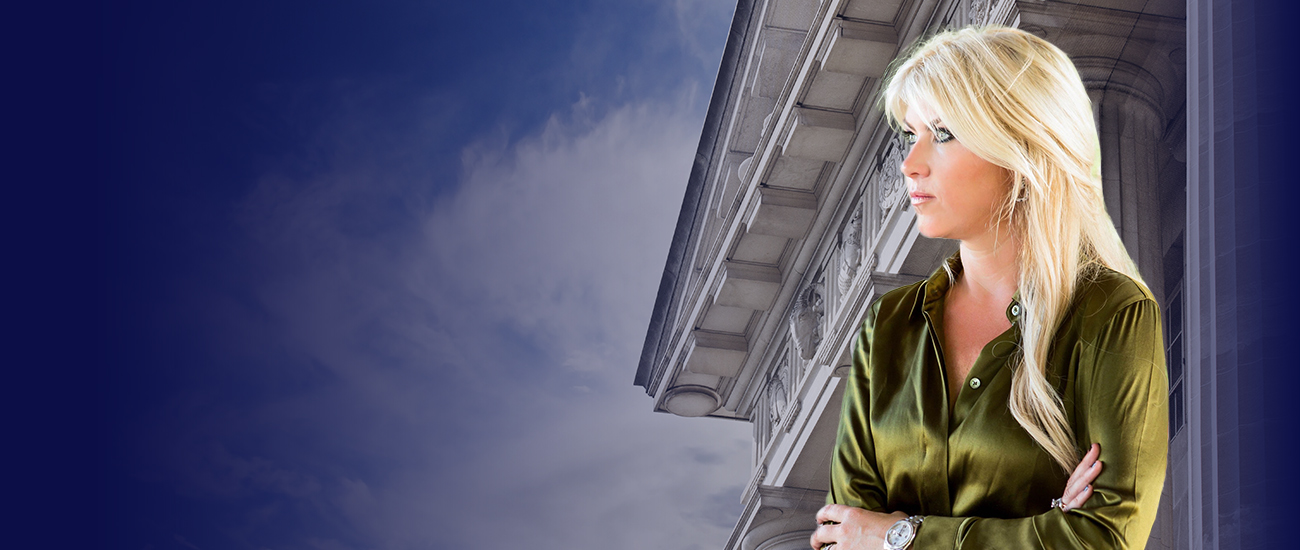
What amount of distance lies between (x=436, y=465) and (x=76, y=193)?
1822 centimetres

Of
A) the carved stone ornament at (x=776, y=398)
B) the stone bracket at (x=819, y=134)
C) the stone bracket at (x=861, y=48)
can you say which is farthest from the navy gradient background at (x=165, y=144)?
the stone bracket at (x=861, y=48)

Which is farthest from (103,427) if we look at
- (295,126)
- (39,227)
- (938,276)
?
(938,276)

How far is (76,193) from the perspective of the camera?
51.7 meters

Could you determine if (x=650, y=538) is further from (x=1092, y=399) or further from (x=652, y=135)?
(x=1092, y=399)

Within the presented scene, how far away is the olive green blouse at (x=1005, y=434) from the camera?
2143 mm

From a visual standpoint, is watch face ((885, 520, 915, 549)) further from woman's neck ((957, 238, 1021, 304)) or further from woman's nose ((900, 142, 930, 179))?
woman's nose ((900, 142, 930, 179))

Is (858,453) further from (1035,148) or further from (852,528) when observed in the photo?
(1035,148)

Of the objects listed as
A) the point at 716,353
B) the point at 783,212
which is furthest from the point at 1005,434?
the point at 716,353

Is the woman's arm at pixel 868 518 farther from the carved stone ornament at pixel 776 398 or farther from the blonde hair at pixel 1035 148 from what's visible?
the carved stone ornament at pixel 776 398

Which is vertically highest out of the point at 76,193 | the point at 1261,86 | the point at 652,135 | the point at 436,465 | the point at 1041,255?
the point at 76,193

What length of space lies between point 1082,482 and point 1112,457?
57mm

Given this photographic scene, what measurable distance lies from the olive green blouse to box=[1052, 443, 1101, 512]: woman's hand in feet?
0.04

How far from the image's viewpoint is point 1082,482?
2.15 m

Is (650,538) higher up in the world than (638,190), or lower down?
lower down
